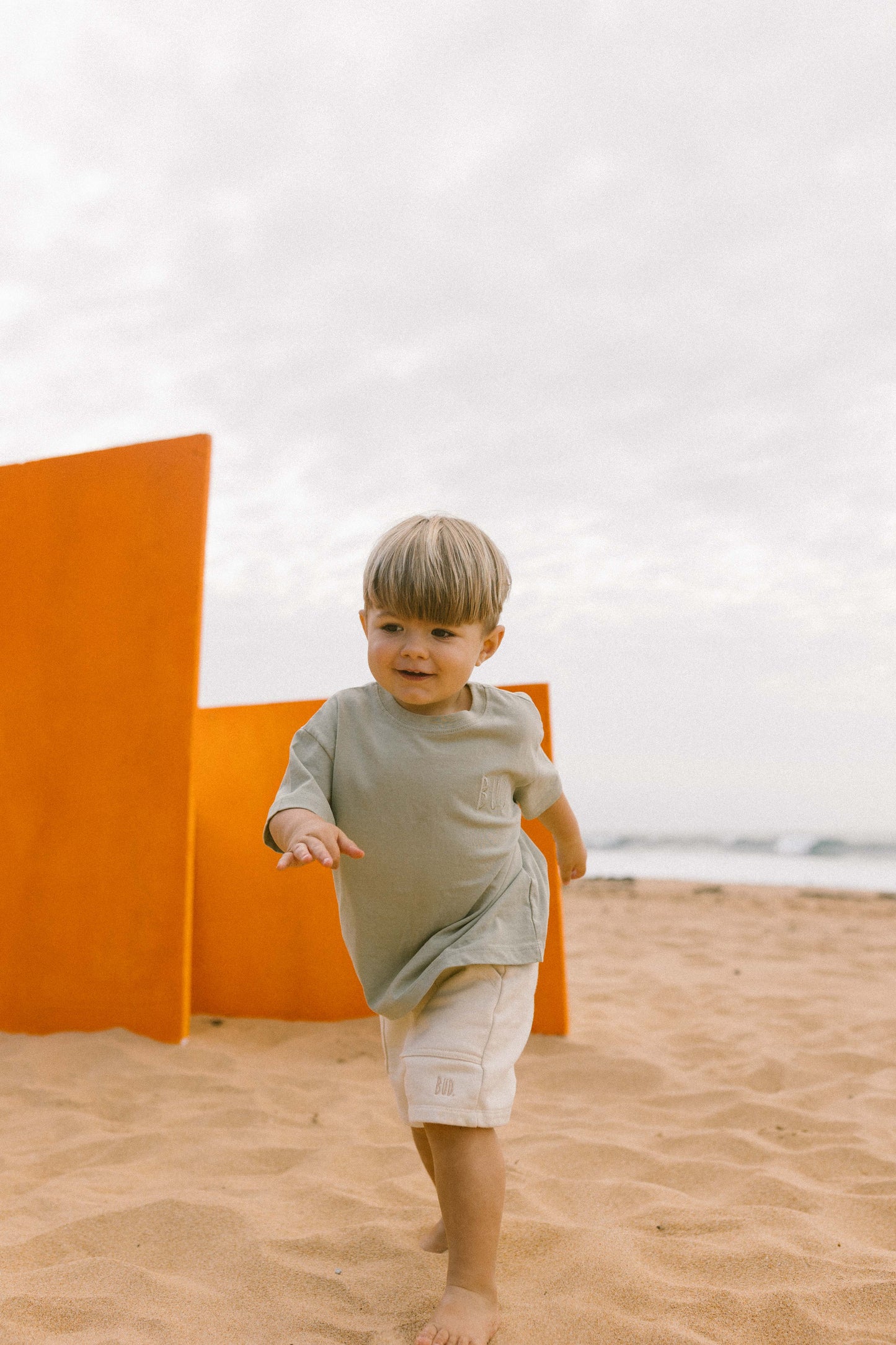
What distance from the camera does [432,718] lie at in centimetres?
181

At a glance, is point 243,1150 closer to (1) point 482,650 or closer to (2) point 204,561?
(1) point 482,650

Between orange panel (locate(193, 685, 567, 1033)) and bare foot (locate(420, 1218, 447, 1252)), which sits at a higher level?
orange panel (locate(193, 685, 567, 1033))

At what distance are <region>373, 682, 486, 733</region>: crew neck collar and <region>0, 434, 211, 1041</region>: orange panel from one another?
74.7 inches

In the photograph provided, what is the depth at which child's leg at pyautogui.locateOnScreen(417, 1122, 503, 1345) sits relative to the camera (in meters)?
1.58

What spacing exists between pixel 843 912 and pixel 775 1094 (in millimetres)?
5284

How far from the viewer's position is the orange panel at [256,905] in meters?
3.91

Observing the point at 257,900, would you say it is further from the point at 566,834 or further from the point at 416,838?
the point at 416,838

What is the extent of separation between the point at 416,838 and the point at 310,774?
0.22 m

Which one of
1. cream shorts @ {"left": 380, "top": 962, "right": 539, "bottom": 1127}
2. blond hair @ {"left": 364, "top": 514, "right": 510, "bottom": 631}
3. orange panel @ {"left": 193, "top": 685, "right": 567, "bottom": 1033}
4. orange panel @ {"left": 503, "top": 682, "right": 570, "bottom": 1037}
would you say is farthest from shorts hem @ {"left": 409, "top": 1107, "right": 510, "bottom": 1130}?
orange panel @ {"left": 193, "top": 685, "right": 567, "bottom": 1033}

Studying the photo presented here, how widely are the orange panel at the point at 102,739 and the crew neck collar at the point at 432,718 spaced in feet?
6.22

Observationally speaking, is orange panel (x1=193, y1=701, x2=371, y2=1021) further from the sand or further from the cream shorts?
the cream shorts

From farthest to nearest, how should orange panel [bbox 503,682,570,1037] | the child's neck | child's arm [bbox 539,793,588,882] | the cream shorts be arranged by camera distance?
1. orange panel [bbox 503,682,570,1037]
2. child's arm [bbox 539,793,588,882]
3. the child's neck
4. the cream shorts

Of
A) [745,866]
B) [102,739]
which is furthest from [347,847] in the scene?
[745,866]

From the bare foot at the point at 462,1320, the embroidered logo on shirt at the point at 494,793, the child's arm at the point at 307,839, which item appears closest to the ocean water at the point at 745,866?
the embroidered logo on shirt at the point at 494,793
